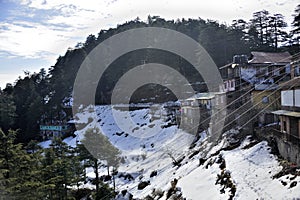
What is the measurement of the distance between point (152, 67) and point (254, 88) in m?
34.2

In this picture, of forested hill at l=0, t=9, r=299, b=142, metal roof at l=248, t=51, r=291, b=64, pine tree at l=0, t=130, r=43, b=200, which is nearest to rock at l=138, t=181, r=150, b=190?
pine tree at l=0, t=130, r=43, b=200

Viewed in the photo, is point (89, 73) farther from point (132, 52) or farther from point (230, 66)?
point (230, 66)

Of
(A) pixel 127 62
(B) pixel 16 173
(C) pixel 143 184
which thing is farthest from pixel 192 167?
(A) pixel 127 62

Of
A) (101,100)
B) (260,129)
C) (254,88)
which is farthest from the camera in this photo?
(101,100)

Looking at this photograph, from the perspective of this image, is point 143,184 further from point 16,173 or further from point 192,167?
point 16,173

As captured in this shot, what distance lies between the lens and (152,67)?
184 feet

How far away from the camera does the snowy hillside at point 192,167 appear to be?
12.7 meters

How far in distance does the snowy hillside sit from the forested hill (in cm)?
1706

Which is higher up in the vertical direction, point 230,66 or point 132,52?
point 132,52

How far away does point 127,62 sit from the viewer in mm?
61781

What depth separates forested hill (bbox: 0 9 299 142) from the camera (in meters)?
49.7

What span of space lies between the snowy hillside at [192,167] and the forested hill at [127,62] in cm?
1706

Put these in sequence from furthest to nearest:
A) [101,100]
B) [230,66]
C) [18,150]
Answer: [101,100] → [230,66] → [18,150]

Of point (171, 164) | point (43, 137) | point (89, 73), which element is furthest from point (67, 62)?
point (171, 164)
